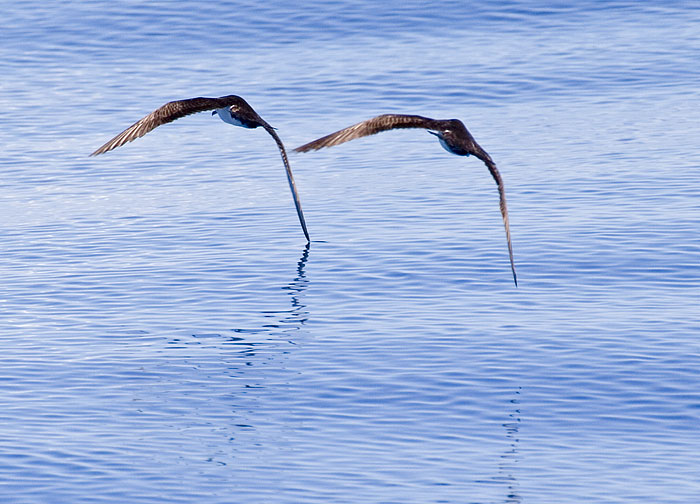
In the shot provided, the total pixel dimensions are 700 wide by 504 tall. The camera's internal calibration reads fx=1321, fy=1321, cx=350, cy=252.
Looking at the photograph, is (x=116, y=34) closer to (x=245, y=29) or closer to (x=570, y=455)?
(x=245, y=29)

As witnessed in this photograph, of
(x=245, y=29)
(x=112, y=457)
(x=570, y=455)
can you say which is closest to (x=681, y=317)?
(x=570, y=455)

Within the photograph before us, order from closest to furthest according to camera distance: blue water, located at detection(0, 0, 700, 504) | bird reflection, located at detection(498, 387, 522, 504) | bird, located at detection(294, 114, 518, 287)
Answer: bird reflection, located at detection(498, 387, 522, 504)
blue water, located at detection(0, 0, 700, 504)
bird, located at detection(294, 114, 518, 287)

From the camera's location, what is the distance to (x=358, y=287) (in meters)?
22.3

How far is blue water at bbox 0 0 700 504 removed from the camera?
15258mm

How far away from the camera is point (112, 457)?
15352 millimetres

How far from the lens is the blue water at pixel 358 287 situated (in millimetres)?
15258

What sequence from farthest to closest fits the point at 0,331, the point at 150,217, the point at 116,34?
the point at 116,34 → the point at 150,217 → the point at 0,331

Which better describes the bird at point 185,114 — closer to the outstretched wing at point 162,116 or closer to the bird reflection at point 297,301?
the outstretched wing at point 162,116

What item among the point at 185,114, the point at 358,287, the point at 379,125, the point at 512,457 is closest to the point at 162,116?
the point at 185,114

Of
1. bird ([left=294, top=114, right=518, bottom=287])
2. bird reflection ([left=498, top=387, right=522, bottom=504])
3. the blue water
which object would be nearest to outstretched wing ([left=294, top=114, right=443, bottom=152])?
bird ([left=294, top=114, right=518, bottom=287])

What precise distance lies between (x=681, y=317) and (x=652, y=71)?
78.0 ft

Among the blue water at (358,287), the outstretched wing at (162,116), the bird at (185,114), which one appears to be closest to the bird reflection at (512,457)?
the blue water at (358,287)

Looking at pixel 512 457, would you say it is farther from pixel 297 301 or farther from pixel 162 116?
pixel 162 116

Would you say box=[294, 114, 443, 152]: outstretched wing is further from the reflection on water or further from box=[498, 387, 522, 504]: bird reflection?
the reflection on water
